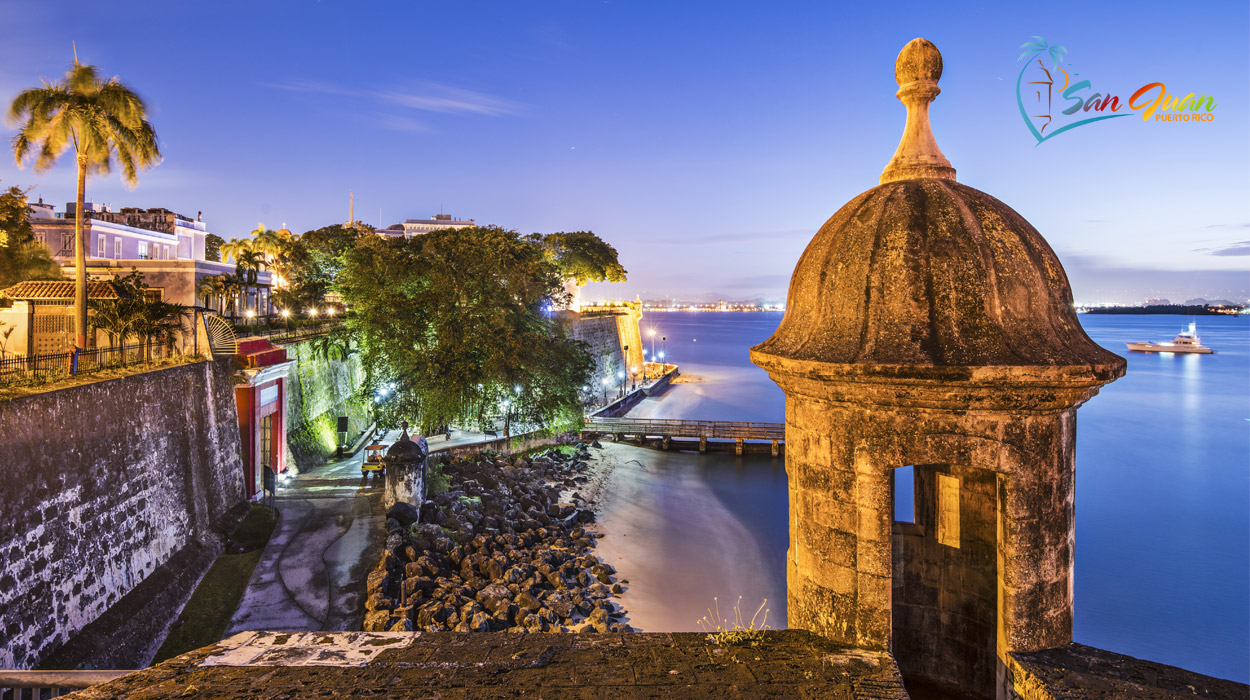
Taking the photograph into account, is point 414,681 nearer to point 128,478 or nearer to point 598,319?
point 128,478

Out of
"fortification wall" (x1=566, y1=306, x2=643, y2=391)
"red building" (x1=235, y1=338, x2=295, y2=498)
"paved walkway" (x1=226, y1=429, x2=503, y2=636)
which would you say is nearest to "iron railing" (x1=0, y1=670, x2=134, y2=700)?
"paved walkway" (x1=226, y1=429, x2=503, y2=636)

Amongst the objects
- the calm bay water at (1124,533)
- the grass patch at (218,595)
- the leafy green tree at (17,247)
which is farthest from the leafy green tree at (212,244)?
the grass patch at (218,595)

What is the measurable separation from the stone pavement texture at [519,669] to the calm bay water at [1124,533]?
11.3 metres

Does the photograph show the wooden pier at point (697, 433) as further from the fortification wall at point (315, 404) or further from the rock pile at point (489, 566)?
the rock pile at point (489, 566)

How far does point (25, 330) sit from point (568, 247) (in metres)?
40.8

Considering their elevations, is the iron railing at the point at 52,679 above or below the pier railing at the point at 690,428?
above

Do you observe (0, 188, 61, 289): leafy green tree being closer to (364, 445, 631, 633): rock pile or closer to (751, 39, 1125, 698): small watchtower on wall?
(364, 445, 631, 633): rock pile

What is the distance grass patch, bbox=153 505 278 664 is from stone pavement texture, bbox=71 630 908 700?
24.5 feet

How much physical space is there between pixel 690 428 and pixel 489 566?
20.8 m

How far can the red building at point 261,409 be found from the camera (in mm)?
15375

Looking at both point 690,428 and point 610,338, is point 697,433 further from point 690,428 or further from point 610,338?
point 610,338

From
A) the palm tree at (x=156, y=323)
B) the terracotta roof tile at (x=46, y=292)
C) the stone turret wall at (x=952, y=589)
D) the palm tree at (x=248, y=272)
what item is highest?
the palm tree at (x=248, y=272)

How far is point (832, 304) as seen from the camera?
12.3 ft

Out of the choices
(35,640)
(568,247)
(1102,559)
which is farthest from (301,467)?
(568,247)
